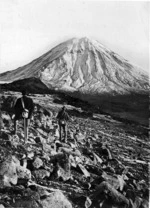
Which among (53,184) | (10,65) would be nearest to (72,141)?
(53,184)

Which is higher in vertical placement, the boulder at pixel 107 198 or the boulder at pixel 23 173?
the boulder at pixel 23 173

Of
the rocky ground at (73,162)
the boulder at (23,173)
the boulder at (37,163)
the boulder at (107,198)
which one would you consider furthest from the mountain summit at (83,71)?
the boulder at (107,198)

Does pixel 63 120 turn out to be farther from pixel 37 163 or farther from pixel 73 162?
pixel 37 163

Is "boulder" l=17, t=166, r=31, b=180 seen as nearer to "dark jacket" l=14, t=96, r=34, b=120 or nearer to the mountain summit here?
"dark jacket" l=14, t=96, r=34, b=120

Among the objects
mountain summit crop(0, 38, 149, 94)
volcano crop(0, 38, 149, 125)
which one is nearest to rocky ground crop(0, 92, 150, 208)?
volcano crop(0, 38, 149, 125)

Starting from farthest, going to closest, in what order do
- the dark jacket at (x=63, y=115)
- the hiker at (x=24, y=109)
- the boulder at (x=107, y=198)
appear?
1. the dark jacket at (x=63, y=115)
2. the hiker at (x=24, y=109)
3. the boulder at (x=107, y=198)

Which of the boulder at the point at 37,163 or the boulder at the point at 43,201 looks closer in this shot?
the boulder at the point at 43,201

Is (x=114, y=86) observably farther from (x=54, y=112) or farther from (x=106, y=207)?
(x=106, y=207)

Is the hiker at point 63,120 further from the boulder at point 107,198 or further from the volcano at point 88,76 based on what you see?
the boulder at point 107,198

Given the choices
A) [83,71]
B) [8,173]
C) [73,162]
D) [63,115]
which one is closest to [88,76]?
[83,71]
